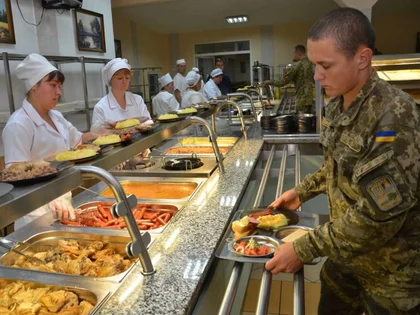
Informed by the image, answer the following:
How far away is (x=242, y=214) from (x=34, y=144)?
1242mm

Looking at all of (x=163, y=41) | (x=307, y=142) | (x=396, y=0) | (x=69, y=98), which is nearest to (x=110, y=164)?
(x=307, y=142)

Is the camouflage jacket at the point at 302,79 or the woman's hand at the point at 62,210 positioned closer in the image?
the woman's hand at the point at 62,210

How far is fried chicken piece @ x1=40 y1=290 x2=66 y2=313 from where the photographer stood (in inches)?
42.3

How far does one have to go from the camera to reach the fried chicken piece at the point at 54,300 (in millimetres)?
1074

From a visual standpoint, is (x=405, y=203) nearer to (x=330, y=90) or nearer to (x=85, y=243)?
(x=330, y=90)

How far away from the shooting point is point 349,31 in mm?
928

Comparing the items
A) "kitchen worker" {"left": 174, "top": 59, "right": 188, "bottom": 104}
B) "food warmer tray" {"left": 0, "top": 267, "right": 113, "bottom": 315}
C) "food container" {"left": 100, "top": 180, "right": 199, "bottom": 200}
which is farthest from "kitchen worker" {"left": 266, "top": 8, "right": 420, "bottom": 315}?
"kitchen worker" {"left": 174, "top": 59, "right": 188, "bottom": 104}

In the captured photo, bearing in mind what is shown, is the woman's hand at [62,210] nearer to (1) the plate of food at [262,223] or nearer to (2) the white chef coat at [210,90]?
(1) the plate of food at [262,223]

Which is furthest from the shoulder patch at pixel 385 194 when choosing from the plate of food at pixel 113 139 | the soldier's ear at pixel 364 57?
the plate of food at pixel 113 139

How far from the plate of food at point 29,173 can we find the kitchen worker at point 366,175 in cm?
68

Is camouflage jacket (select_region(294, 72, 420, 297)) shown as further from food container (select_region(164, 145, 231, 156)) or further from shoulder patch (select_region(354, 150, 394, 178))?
food container (select_region(164, 145, 231, 156))

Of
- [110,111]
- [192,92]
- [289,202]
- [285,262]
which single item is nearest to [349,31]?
[285,262]

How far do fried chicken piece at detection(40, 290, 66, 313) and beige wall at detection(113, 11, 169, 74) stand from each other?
7905 mm

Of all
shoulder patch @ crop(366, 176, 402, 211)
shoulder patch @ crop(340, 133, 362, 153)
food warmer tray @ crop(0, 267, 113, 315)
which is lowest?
food warmer tray @ crop(0, 267, 113, 315)
